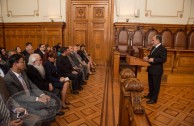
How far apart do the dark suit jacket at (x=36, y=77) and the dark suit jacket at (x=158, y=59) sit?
2086mm

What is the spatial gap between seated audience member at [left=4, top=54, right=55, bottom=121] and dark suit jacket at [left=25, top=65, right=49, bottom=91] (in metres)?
0.38

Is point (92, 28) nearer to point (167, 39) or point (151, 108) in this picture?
point (167, 39)

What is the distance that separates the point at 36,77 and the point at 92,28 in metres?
5.49

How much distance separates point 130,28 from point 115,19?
0.81 m

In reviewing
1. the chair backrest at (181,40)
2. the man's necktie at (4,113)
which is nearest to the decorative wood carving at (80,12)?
the chair backrest at (181,40)

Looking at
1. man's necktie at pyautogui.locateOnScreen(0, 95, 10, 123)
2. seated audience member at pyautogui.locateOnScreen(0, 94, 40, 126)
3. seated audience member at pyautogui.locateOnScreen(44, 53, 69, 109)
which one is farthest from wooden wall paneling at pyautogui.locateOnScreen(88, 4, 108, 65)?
man's necktie at pyautogui.locateOnScreen(0, 95, 10, 123)

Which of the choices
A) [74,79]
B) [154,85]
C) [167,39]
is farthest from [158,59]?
[167,39]

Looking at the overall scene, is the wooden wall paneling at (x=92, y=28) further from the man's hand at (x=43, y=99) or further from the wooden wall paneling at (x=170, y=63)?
the man's hand at (x=43, y=99)

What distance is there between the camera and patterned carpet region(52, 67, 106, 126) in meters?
2.83

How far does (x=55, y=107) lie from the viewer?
89.5 inches

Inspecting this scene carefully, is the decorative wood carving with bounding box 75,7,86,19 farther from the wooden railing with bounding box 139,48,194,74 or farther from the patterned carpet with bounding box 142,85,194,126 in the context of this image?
the patterned carpet with bounding box 142,85,194,126

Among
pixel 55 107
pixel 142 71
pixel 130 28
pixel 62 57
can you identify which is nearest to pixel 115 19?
pixel 130 28

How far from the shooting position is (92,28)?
7996mm

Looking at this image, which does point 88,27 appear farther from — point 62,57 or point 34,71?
point 34,71
